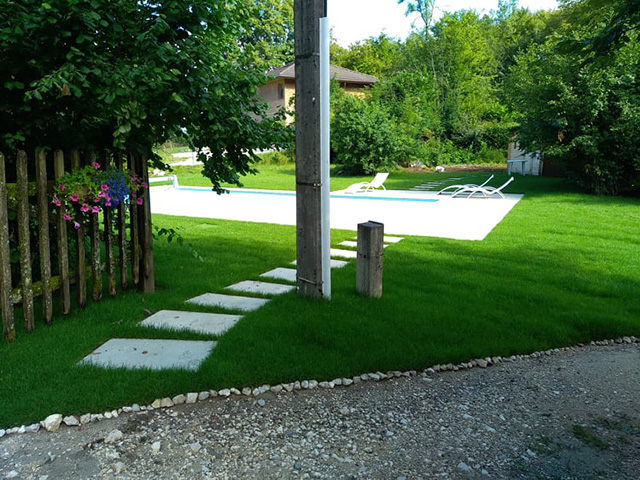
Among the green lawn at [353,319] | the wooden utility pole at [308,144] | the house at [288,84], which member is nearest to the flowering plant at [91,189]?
the green lawn at [353,319]

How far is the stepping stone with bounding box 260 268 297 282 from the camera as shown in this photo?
605 centimetres

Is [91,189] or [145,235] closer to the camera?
[91,189]

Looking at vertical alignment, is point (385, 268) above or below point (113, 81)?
below

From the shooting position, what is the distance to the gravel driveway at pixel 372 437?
2502 mm

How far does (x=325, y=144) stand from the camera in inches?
194

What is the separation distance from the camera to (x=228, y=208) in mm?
13562

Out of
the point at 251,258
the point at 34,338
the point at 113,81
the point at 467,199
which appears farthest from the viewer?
the point at 467,199

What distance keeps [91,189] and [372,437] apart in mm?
2813

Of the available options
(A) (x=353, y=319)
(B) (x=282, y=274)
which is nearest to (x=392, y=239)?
(B) (x=282, y=274)

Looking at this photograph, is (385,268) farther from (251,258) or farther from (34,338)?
(34,338)

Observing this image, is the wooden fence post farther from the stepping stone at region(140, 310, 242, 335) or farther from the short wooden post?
the short wooden post

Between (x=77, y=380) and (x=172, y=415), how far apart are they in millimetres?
731

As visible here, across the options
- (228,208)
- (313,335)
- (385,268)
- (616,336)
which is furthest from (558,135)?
(313,335)

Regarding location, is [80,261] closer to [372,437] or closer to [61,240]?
[61,240]
